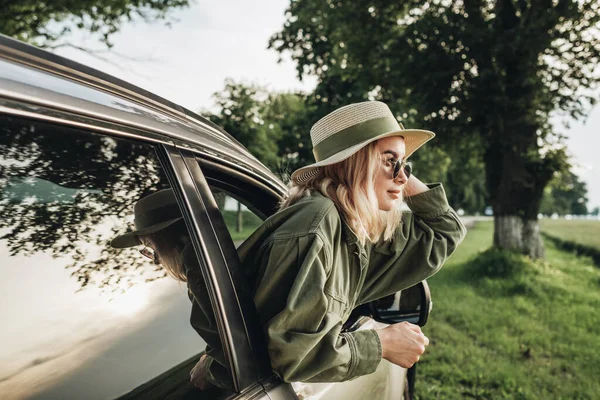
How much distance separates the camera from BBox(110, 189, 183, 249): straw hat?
3.99 ft

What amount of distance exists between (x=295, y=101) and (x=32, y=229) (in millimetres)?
42874

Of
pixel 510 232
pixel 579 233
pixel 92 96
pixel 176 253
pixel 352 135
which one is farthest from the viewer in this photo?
pixel 579 233

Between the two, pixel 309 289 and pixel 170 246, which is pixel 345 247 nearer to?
pixel 309 289

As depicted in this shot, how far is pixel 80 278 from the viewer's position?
108cm

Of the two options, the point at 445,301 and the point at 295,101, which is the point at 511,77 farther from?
the point at 295,101

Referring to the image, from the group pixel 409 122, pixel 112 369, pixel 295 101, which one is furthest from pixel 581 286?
pixel 295 101

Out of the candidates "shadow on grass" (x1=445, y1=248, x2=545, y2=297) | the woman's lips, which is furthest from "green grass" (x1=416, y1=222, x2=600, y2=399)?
the woman's lips

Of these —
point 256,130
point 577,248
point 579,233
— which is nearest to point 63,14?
point 256,130

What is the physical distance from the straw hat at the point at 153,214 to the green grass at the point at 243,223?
0.66ft

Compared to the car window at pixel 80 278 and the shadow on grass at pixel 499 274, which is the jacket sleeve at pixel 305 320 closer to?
the car window at pixel 80 278

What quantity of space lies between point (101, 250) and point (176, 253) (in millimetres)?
241

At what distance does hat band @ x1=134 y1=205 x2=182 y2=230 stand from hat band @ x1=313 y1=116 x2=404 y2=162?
2.46ft

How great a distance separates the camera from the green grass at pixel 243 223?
151cm

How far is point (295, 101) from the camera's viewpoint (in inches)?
1687
